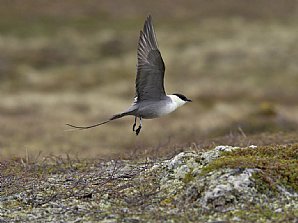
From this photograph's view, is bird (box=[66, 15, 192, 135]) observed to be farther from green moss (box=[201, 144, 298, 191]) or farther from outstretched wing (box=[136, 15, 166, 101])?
green moss (box=[201, 144, 298, 191])

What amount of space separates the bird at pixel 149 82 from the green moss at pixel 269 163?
7.58 feet

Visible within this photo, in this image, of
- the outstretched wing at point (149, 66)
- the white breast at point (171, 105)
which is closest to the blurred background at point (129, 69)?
the white breast at point (171, 105)

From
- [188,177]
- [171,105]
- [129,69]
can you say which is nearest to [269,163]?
[188,177]

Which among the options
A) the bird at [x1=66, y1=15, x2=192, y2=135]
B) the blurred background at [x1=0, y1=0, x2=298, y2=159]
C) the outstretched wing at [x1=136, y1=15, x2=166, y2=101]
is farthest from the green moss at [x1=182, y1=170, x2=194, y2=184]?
the blurred background at [x1=0, y1=0, x2=298, y2=159]

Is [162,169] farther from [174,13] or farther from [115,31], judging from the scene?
[174,13]

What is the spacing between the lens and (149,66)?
8.88 metres

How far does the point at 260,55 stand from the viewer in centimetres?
3212

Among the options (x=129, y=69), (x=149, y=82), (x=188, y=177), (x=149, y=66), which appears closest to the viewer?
(x=188, y=177)

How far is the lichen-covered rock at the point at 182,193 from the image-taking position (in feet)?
19.6

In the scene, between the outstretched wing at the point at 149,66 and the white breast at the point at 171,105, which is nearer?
the outstretched wing at the point at 149,66

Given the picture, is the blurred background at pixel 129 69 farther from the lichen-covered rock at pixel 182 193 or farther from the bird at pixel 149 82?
the lichen-covered rock at pixel 182 193

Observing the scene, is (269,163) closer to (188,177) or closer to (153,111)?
(188,177)

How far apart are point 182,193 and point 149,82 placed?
294 centimetres

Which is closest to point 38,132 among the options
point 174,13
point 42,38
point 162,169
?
point 162,169
